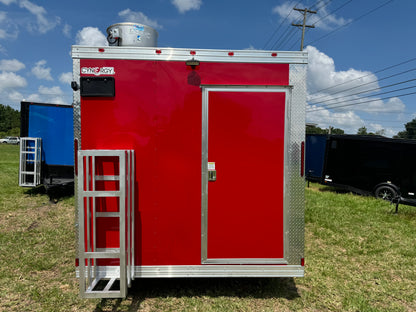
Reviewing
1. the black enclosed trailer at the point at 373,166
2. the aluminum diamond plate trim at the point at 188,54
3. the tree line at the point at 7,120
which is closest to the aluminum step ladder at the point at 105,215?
the aluminum diamond plate trim at the point at 188,54

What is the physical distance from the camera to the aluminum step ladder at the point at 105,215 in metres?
2.71

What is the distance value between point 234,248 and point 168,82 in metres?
2.05

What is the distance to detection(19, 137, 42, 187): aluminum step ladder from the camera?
26.4 ft

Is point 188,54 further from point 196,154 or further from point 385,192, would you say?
point 385,192

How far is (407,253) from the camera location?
4777 millimetres

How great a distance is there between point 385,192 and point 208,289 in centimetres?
880

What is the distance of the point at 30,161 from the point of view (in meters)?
8.23

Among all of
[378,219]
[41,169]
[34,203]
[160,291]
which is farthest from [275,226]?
[41,169]

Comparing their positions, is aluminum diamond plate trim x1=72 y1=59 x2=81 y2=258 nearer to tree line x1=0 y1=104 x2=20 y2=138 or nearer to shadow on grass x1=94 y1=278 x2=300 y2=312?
shadow on grass x1=94 y1=278 x2=300 y2=312

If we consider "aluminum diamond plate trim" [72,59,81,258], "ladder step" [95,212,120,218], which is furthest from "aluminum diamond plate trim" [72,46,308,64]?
"ladder step" [95,212,120,218]

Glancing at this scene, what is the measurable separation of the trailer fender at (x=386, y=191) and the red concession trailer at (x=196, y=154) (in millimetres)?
8218

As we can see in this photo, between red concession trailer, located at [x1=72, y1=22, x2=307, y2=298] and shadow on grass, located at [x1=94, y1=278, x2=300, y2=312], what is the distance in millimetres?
465

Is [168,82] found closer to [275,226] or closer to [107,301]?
[275,226]

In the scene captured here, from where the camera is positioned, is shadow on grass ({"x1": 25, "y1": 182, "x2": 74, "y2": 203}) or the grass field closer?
the grass field
